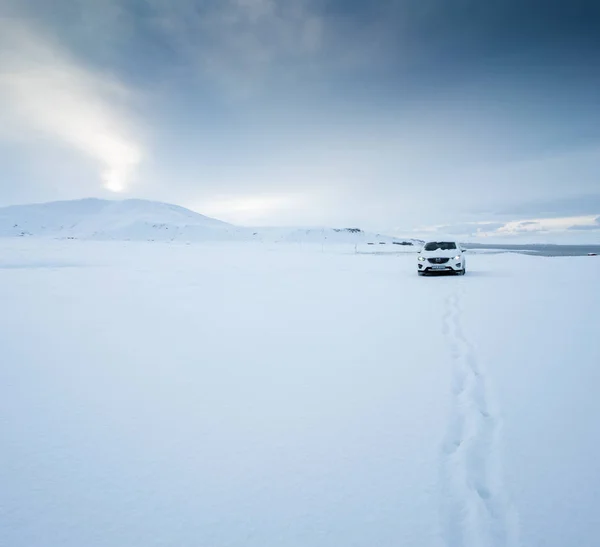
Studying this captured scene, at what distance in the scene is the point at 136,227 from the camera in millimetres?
142875

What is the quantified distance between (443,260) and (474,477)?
54.8 ft

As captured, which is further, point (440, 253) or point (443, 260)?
point (440, 253)

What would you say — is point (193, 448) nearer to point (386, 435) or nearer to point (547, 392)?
point (386, 435)

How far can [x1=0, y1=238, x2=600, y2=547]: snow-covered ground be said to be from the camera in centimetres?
259

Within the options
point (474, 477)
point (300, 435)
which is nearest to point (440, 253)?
point (300, 435)

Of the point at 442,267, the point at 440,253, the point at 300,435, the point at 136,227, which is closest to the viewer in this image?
the point at 300,435

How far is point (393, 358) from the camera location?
19.6 feet

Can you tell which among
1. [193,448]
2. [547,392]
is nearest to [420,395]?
[547,392]

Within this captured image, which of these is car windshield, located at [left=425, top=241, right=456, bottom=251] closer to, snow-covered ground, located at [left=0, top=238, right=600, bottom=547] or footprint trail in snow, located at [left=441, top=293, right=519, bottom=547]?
snow-covered ground, located at [left=0, top=238, right=600, bottom=547]

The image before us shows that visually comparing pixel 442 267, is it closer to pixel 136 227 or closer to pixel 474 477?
pixel 474 477

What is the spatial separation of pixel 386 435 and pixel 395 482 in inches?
26.7

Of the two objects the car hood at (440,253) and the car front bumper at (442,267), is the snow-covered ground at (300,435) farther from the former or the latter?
the car hood at (440,253)

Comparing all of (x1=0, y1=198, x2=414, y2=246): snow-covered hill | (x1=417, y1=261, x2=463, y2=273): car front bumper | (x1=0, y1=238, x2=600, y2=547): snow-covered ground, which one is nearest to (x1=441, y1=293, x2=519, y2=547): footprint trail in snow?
(x1=0, y1=238, x2=600, y2=547): snow-covered ground

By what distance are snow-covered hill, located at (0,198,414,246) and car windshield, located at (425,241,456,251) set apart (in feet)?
328
